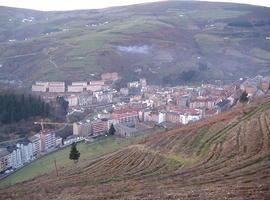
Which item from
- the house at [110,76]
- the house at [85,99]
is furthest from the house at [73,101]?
the house at [110,76]

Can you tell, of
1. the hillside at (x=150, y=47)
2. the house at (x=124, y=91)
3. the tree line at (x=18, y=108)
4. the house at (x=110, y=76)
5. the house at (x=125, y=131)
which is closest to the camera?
the house at (x=125, y=131)

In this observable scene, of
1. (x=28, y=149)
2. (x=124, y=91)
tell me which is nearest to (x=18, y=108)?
(x=28, y=149)

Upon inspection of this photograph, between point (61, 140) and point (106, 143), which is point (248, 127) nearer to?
point (106, 143)

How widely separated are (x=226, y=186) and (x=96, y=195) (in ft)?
17.2

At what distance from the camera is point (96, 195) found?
17141 millimetres

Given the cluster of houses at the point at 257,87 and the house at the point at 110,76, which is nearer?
the cluster of houses at the point at 257,87

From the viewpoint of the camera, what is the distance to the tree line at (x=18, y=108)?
4669cm

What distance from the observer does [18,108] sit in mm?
48125

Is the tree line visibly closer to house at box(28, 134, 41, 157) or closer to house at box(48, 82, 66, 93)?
house at box(28, 134, 41, 157)

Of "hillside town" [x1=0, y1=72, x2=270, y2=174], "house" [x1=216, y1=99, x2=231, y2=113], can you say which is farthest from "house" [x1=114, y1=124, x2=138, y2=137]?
"house" [x1=216, y1=99, x2=231, y2=113]

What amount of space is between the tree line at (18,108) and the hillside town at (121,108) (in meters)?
4.60

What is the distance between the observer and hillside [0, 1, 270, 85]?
266 ft

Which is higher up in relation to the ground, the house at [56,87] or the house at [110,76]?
the house at [110,76]

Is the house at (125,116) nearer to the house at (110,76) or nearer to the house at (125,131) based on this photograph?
the house at (125,131)
